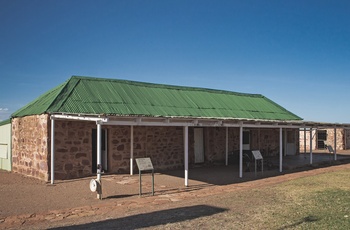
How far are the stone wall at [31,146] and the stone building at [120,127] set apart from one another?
3cm

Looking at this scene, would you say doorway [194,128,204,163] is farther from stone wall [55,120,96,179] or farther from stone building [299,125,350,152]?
stone building [299,125,350,152]

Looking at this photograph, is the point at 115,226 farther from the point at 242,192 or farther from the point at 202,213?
the point at 242,192

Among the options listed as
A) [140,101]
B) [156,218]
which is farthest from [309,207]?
[140,101]

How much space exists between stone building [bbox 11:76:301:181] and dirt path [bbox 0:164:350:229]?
1.11 m

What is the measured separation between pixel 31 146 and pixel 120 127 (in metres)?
3.46

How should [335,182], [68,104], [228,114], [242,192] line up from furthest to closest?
1. [228,114]
2. [68,104]
3. [335,182]
4. [242,192]

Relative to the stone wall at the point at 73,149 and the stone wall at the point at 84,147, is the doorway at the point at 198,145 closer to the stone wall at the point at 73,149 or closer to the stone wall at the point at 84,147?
the stone wall at the point at 84,147

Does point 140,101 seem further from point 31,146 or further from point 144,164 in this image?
point 144,164

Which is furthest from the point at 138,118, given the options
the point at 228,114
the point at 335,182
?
the point at 228,114

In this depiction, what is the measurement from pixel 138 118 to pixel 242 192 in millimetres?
3751

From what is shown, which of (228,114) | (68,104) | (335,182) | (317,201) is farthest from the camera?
(228,114)

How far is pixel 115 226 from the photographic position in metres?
6.48

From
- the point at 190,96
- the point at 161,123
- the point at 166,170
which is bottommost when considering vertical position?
the point at 166,170

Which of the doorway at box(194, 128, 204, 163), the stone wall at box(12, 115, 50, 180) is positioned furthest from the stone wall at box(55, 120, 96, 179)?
the doorway at box(194, 128, 204, 163)
